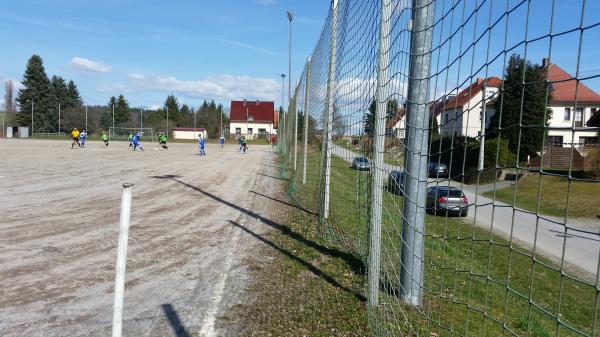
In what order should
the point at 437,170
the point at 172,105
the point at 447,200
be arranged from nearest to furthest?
the point at 447,200, the point at 437,170, the point at 172,105

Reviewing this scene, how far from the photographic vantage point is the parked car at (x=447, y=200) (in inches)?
136

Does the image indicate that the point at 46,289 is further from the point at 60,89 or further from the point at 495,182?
the point at 60,89

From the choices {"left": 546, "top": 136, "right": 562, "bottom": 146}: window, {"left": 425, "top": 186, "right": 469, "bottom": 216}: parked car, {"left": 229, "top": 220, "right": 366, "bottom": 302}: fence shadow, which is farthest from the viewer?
{"left": 229, "top": 220, "right": 366, "bottom": 302}: fence shadow

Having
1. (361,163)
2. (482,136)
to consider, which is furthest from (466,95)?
(361,163)

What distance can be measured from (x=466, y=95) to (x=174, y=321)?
3205 mm

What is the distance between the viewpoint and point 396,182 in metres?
4.96

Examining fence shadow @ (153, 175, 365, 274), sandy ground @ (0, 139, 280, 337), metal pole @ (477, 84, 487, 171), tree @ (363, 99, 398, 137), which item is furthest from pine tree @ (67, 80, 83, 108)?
metal pole @ (477, 84, 487, 171)

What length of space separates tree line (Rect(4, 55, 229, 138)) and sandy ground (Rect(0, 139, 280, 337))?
260 feet

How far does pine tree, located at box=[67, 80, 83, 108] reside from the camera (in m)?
103

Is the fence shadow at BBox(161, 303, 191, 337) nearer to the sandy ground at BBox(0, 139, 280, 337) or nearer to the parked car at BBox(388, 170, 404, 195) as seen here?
the sandy ground at BBox(0, 139, 280, 337)

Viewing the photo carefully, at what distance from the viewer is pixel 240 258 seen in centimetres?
717

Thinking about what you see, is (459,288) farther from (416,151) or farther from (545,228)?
(545,228)

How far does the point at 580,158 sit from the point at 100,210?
9.81 metres

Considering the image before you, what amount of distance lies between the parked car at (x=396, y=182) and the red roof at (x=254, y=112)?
95920 mm
